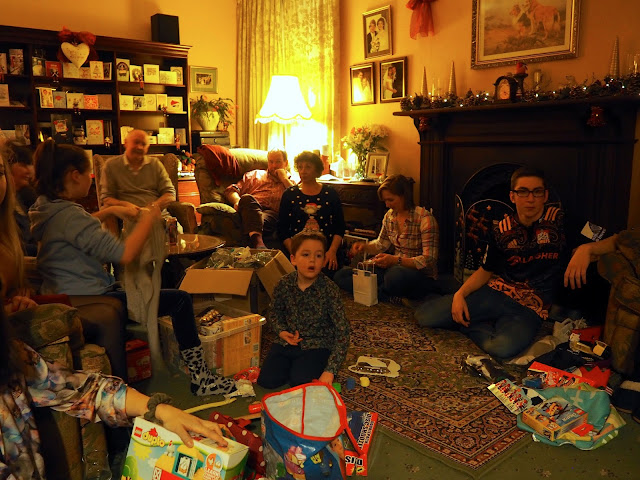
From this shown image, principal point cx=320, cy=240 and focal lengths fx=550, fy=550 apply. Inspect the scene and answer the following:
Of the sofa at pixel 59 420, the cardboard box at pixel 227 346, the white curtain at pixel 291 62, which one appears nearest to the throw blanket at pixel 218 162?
the white curtain at pixel 291 62

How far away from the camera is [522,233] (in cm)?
289

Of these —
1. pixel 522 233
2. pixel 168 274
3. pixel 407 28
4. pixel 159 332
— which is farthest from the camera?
pixel 407 28

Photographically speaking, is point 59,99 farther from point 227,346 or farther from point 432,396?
point 432,396

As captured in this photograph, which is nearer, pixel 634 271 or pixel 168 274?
pixel 634 271

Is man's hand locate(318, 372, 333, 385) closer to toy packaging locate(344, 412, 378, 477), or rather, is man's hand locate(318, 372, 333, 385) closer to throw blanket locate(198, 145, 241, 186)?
toy packaging locate(344, 412, 378, 477)

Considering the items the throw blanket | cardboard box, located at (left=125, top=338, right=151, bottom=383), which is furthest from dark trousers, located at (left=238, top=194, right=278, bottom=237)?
cardboard box, located at (left=125, top=338, right=151, bottom=383)

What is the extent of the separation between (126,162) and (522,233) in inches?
106

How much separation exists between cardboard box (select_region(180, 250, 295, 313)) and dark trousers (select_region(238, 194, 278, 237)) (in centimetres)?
116

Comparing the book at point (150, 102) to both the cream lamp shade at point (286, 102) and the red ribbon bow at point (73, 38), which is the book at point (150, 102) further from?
the cream lamp shade at point (286, 102)

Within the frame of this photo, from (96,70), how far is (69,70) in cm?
24

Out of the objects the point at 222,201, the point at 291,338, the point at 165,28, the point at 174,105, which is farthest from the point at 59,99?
the point at 291,338

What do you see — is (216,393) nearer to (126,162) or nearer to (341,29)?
(126,162)

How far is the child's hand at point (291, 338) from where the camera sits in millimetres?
2402

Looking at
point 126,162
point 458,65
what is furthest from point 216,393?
point 458,65
